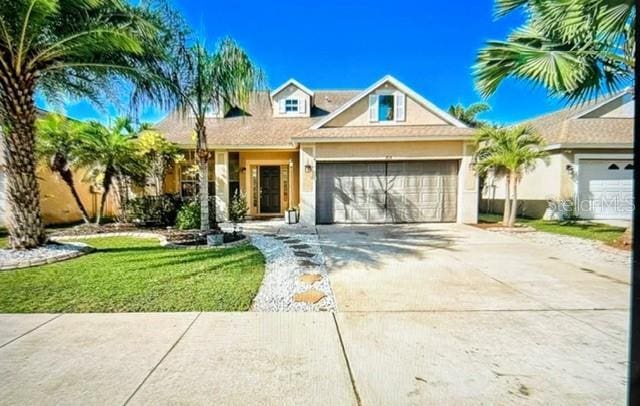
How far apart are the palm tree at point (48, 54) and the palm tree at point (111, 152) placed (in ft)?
10.6

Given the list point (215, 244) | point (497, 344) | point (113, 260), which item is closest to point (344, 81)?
point (215, 244)

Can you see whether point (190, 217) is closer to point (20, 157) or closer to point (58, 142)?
point (20, 157)

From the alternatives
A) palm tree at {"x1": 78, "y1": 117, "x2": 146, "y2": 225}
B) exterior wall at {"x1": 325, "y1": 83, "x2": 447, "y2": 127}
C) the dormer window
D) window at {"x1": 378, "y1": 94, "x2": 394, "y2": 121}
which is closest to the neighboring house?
exterior wall at {"x1": 325, "y1": 83, "x2": 447, "y2": 127}

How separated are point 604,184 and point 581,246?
7.21 metres

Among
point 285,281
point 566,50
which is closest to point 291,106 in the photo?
point 566,50

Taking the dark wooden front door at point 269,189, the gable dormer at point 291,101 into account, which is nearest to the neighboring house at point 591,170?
the gable dormer at point 291,101

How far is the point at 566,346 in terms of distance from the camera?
3.06 metres

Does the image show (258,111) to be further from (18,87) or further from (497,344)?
(497,344)

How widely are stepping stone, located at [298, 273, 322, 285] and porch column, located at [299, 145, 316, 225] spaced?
20.3 ft

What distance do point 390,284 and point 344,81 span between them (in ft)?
50.5

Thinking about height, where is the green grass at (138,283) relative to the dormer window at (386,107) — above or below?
below

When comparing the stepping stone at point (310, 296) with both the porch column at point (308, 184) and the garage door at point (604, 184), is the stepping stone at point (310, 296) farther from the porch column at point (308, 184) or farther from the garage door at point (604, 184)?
the garage door at point (604, 184)

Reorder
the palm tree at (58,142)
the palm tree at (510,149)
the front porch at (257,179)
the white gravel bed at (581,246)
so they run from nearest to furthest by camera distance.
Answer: the white gravel bed at (581,246), the palm tree at (58,142), the palm tree at (510,149), the front porch at (257,179)

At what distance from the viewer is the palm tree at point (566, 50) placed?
5.51 metres
